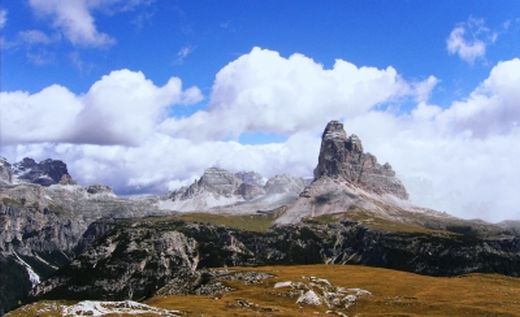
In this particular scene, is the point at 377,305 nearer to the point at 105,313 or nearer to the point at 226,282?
the point at 226,282

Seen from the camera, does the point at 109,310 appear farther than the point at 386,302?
No

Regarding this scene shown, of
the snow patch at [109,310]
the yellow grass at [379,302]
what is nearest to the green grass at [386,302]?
the yellow grass at [379,302]

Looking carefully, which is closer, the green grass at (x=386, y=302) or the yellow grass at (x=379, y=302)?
the yellow grass at (x=379, y=302)

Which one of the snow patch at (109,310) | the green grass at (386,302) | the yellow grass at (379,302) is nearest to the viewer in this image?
the snow patch at (109,310)

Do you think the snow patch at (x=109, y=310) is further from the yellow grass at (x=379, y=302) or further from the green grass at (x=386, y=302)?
the green grass at (x=386, y=302)

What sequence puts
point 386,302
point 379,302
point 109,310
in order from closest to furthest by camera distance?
point 109,310 < point 386,302 < point 379,302

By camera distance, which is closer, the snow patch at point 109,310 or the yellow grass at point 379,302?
the snow patch at point 109,310

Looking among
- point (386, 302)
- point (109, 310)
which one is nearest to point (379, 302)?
point (386, 302)

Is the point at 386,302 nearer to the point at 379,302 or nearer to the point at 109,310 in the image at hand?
the point at 379,302

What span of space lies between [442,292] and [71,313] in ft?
373

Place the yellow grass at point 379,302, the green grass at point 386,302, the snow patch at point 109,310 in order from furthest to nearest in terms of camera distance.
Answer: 1. the green grass at point 386,302
2. the yellow grass at point 379,302
3. the snow patch at point 109,310

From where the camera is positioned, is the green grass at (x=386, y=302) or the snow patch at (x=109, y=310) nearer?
the snow patch at (x=109, y=310)

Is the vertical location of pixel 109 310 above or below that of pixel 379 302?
above

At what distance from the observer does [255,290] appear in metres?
180
